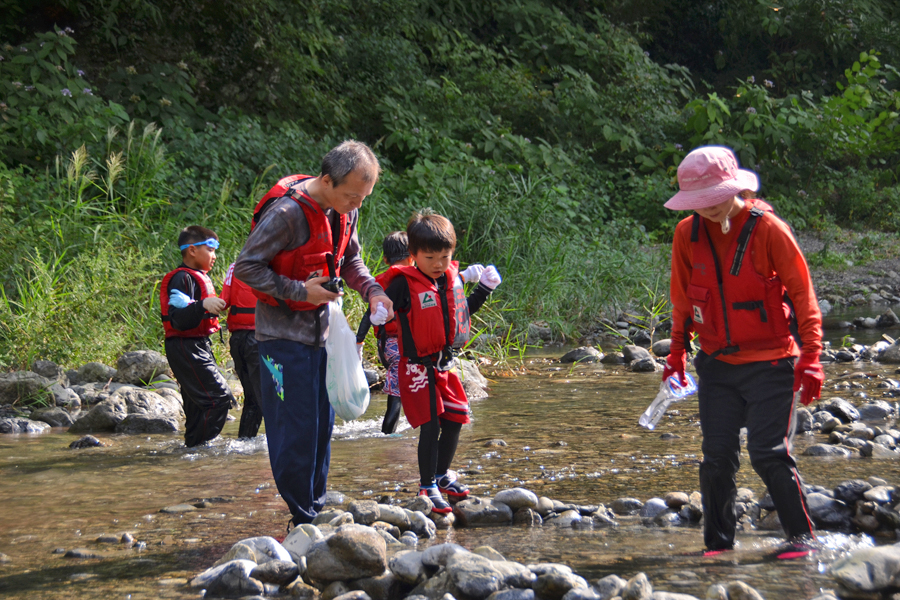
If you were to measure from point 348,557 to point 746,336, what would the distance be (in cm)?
160

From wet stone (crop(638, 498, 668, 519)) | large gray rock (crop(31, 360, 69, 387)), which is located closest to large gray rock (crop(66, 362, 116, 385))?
large gray rock (crop(31, 360, 69, 387))

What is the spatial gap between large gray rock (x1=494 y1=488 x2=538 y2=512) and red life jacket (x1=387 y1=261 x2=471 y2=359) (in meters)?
0.72

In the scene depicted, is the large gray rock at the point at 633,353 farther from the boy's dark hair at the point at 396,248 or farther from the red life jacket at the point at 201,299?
the red life jacket at the point at 201,299

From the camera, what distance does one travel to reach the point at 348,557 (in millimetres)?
2801

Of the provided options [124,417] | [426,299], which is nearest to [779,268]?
[426,299]

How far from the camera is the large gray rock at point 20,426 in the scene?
20.6 ft

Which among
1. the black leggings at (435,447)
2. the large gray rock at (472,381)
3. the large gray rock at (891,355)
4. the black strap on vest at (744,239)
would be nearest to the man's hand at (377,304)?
the black leggings at (435,447)

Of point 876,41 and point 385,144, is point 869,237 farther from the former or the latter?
point 385,144

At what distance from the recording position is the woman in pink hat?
9.99 ft

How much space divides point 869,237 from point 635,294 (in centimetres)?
806

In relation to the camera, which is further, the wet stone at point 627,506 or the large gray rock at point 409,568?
the wet stone at point 627,506

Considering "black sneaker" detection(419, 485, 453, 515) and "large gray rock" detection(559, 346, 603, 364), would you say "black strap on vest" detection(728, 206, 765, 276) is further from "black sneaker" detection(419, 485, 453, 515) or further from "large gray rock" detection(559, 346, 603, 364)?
"large gray rock" detection(559, 346, 603, 364)

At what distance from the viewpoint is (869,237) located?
1692cm

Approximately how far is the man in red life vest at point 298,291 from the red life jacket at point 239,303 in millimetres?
1896
